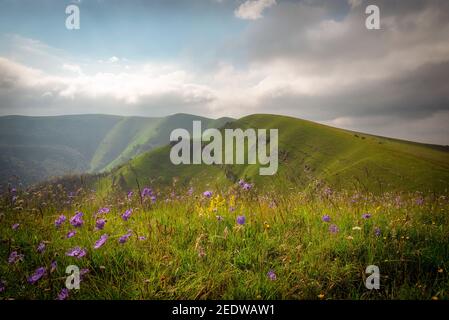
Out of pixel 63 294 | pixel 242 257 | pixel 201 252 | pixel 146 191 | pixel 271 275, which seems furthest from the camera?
pixel 146 191

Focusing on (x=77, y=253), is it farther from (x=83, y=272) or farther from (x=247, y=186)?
(x=247, y=186)

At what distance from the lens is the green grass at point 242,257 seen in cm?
289

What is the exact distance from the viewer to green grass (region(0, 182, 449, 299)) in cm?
289

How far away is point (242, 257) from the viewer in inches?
132

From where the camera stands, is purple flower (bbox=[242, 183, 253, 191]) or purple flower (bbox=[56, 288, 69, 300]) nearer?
purple flower (bbox=[56, 288, 69, 300])

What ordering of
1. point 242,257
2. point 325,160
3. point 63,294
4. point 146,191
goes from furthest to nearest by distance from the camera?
point 325,160 < point 146,191 < point 242,257 < point 63,294

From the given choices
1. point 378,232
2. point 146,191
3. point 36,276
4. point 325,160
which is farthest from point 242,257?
point 325,160

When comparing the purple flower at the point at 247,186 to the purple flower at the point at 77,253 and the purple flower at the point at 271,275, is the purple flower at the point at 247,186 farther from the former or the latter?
the purple flower at the point at 77,253

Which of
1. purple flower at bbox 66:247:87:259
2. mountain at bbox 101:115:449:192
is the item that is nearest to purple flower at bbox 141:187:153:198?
purple flower at bbox 66:247:87:259

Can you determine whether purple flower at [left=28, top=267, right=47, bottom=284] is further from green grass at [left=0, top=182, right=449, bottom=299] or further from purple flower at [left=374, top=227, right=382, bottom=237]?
purple flower at [left=374, top=227, right=382, bottom=237]

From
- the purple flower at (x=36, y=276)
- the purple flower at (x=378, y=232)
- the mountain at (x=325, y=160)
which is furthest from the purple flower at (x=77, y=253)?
the mountain at (x=325, y=160)
